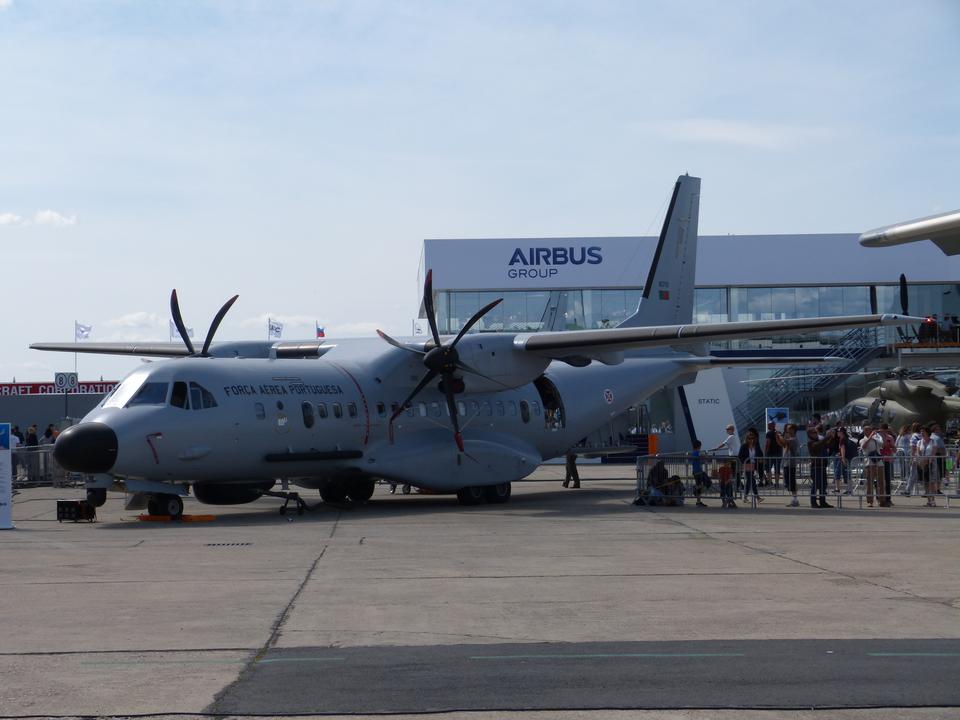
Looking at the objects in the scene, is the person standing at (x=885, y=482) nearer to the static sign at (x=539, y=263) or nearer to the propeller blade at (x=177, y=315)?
the propeller blade at (x=177, y=315)

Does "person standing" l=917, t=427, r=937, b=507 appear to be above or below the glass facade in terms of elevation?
below

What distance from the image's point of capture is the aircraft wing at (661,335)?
74.8 ft

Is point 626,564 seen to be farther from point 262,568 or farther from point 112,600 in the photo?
point 112,600

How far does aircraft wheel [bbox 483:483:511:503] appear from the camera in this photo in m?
26.0

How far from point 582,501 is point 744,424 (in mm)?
25023

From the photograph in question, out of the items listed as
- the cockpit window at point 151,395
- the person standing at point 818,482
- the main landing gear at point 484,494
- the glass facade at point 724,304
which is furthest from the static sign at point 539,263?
the cockpit window at point 151,395

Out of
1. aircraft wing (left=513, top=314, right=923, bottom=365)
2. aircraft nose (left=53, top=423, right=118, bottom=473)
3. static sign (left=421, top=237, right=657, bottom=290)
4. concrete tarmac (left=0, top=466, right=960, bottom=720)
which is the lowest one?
concrete tarmac (left=0, top=466, right=960, bottom=720)

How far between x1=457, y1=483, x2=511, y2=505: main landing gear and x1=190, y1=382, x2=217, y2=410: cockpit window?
6309mm

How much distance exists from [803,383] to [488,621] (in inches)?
1624

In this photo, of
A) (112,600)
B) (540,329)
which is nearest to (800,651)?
(112,600)

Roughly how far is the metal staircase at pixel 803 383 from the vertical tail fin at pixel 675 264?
1904cm

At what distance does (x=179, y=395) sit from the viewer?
21.0 m

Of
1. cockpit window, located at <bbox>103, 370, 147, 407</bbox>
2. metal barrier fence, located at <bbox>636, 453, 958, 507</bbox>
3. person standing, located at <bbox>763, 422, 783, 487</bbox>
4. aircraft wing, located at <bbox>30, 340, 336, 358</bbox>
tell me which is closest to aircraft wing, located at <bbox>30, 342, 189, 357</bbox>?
aircraft wing, located at <bbox>30, 340, 336, 358</bbox>

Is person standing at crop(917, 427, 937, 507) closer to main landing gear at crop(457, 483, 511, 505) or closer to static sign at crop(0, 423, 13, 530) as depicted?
main landing gear at crop(457, 483, 511, 505)
